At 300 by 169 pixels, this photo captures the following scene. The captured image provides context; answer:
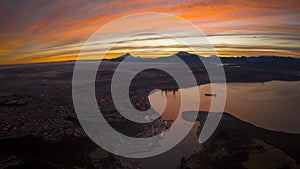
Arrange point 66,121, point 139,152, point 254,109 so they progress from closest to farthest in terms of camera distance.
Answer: point 139,152 → point 66,121 → point 254,109

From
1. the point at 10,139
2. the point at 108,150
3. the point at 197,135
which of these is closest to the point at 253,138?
the point at 197,135

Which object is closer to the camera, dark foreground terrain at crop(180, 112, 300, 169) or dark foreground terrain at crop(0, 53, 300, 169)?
dark foreground terrain at crop(180, 112, 300, 169)

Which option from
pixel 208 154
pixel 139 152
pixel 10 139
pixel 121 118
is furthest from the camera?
pixel 121 118

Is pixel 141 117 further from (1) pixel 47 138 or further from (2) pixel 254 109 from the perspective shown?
(2) pixel 254 109

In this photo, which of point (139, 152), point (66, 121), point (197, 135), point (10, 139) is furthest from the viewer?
point (66, 121)

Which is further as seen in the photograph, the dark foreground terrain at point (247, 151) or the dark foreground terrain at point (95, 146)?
the dark foreground terrain at point (95, 146)

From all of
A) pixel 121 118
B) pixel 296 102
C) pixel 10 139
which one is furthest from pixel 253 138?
pixel 296 102

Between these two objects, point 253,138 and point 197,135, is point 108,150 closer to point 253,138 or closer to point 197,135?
point 197,135

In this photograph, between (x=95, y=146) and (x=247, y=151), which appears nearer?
(x=247, y=151)

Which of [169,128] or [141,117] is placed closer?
[169,128]
